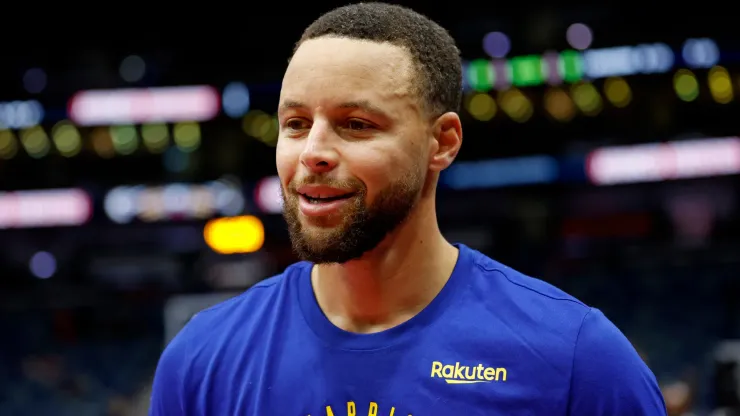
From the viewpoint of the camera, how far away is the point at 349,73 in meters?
1.94

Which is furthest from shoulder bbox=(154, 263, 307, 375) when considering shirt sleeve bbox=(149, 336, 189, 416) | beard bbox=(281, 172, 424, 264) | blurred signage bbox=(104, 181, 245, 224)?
blurred signage bbox=(104, 181, 245, 224)

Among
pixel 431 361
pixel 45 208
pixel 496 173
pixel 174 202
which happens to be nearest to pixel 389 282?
pixel 431 361

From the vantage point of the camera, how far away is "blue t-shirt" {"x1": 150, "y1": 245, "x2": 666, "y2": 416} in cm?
189

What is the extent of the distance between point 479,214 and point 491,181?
3.76ft

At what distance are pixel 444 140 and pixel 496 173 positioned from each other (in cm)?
1444

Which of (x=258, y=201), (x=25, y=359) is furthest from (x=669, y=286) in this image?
(x=25, y=359)

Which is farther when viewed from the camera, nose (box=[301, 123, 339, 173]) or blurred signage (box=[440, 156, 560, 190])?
blurred signage (box=[440, 156, 560, 190])

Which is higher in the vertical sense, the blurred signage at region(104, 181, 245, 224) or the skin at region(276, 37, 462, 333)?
the skin at region(276, 37, 462, 333)

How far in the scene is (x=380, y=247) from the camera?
2080 millimetres

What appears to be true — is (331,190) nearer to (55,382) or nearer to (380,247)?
(380,247)

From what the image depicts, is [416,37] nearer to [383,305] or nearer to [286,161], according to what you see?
[286,161]

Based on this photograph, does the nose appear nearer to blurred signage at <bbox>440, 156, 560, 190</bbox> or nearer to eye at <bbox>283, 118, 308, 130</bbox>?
eye at <bbox>283, 118, 308, 130</bbox>

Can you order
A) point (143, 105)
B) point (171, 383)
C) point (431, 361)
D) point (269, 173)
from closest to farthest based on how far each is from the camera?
point (431, 361), point (171, 383), point (143, 105), point (269, 173)

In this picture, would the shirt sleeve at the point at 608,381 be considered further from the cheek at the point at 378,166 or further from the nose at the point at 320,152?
the nose at the point at 320,152
